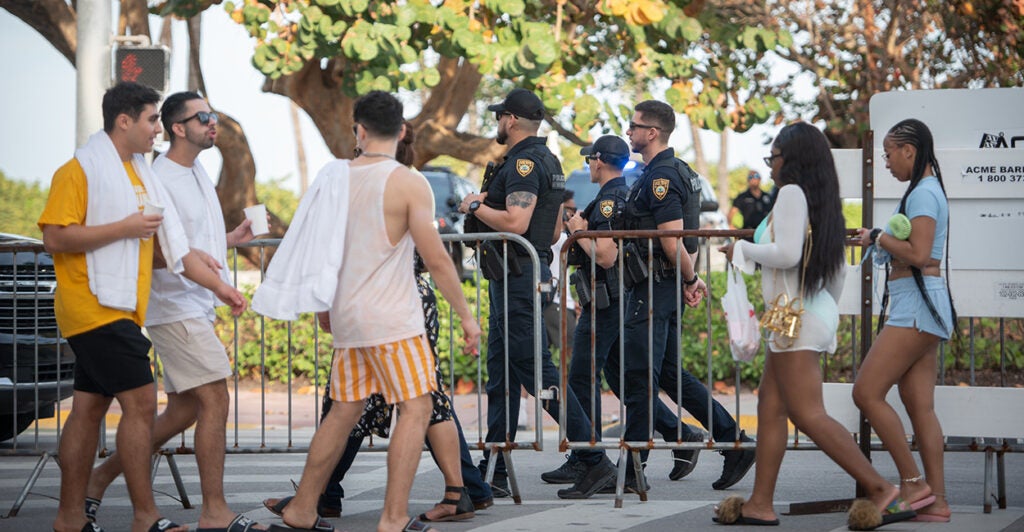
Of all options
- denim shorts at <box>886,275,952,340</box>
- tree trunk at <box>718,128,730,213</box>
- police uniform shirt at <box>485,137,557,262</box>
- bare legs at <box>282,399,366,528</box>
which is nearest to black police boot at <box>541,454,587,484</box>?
police uniform shirt at <box>485,137,557,262</box>

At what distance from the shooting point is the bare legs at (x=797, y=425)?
614 centimetres

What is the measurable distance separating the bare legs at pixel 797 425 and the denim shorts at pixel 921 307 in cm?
50

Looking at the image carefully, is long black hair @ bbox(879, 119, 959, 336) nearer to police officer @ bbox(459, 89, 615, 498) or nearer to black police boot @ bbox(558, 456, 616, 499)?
police officer @ bbox(459, 89, 615, 498)

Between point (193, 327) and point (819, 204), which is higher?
point (819, 204)

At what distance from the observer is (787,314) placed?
6.15m

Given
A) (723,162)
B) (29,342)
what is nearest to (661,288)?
(29,342)

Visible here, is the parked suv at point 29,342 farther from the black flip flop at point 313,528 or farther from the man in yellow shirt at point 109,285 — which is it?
the black flip flop at point 313,528

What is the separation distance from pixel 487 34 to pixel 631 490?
7409mm

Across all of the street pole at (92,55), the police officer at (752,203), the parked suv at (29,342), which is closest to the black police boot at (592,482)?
the parked suv at (29,342)

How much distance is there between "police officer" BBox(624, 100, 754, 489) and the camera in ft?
24.7

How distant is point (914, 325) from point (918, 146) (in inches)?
32.5

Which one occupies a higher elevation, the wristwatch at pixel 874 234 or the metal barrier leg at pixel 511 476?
the wristwatch at pixel 874 234

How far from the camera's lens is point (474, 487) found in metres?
6.86

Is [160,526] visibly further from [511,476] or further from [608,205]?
[608,205]
